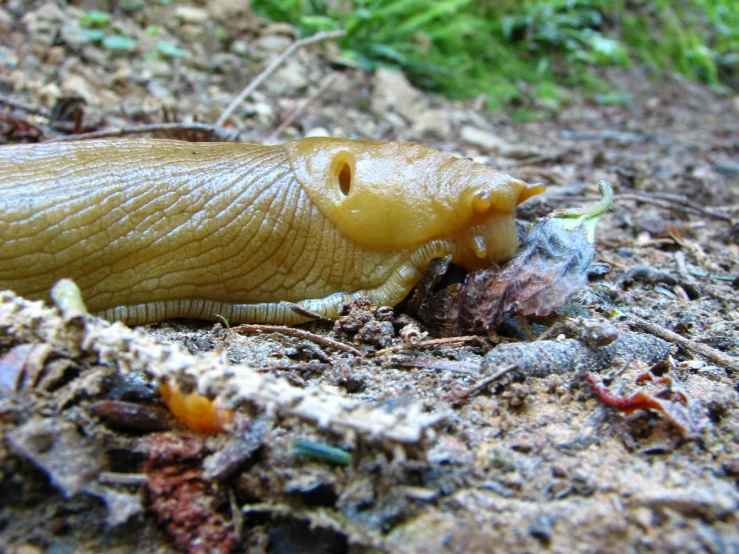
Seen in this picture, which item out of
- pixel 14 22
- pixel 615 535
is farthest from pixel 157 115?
pixel 615 535

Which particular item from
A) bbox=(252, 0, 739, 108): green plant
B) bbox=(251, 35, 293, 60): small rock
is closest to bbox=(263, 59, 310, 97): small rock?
bbox=(251, 35, 293, 60): small rock

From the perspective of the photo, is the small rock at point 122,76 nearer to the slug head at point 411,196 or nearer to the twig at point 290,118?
the twig at point 290,118

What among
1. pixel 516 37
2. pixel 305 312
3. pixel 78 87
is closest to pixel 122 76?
pixel 78 87

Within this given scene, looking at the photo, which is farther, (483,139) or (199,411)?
(483,139)

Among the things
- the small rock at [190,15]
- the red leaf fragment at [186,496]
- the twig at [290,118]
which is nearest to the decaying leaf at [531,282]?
the red leaf fragment at [186,496]

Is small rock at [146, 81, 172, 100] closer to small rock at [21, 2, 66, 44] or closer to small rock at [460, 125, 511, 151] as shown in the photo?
small rock at [21, 2, 66, 44]

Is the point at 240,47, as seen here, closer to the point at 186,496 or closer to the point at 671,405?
the point at 186,496
